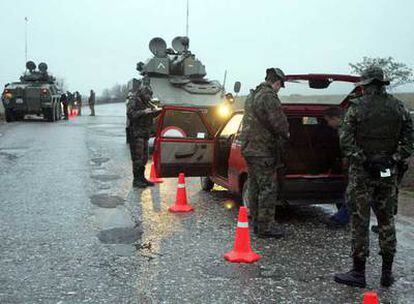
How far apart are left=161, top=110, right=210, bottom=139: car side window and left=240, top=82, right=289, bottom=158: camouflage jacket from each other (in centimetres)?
196

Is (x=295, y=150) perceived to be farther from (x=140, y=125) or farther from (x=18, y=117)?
(x=18, y=117)

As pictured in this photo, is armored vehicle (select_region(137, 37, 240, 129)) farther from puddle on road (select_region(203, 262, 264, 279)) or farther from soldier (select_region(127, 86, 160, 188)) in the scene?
puddle on road (select_region(203, 262, 264, 279))

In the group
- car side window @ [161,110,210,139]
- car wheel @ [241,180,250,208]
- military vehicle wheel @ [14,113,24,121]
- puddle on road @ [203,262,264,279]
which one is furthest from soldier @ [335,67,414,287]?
military vehicle wheel @ [14,113,24,121]

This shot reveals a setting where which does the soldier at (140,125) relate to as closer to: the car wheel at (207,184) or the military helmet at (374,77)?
the car wheel at (207,184)

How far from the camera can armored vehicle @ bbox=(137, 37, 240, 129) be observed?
16234mm

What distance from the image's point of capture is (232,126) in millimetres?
8570

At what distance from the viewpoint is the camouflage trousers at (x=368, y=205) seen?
5.07 metres

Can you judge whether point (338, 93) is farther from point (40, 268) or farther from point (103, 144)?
point (103, 144)

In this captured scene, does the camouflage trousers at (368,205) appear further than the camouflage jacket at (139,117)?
No

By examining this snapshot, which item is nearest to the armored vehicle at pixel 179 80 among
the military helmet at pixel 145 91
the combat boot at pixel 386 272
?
the military helmet at pixel 145 91

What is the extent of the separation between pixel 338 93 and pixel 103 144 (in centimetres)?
1053

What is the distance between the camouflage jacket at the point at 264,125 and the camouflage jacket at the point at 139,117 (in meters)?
3.49

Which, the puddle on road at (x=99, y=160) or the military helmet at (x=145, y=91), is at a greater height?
the military helmet at (x=145, y=91)

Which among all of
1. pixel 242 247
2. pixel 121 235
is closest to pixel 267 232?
pixel 242 247
